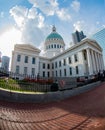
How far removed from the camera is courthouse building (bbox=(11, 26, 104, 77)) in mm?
29547

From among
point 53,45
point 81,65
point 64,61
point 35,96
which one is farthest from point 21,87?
point 53,45

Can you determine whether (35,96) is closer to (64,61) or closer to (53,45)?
(64,61)

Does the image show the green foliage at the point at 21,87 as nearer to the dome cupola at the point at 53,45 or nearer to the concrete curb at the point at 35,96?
the concrete curb at the point at 35,96

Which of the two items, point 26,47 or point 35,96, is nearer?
point 35,96

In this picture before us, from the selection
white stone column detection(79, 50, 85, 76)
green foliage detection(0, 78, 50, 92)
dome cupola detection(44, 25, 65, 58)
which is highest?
dome cupola detection(44, 25, 65, 58)

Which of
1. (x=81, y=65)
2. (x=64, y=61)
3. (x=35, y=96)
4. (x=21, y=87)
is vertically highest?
(x=64, y=61)

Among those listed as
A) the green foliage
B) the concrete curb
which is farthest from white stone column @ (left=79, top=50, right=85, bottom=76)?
the green foliage

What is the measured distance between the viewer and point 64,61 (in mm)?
36906

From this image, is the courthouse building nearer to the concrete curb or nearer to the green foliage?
the green foliage

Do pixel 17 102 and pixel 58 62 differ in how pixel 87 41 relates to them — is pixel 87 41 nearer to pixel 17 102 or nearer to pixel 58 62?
pixel 58 62

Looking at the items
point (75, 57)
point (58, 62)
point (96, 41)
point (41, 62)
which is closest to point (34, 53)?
point (41, 62)

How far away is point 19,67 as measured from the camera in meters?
33.6

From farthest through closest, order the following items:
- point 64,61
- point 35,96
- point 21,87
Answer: point 64,61
point 21,87
point 35,96

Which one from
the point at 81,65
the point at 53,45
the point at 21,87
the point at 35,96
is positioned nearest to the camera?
the point at 35,96
